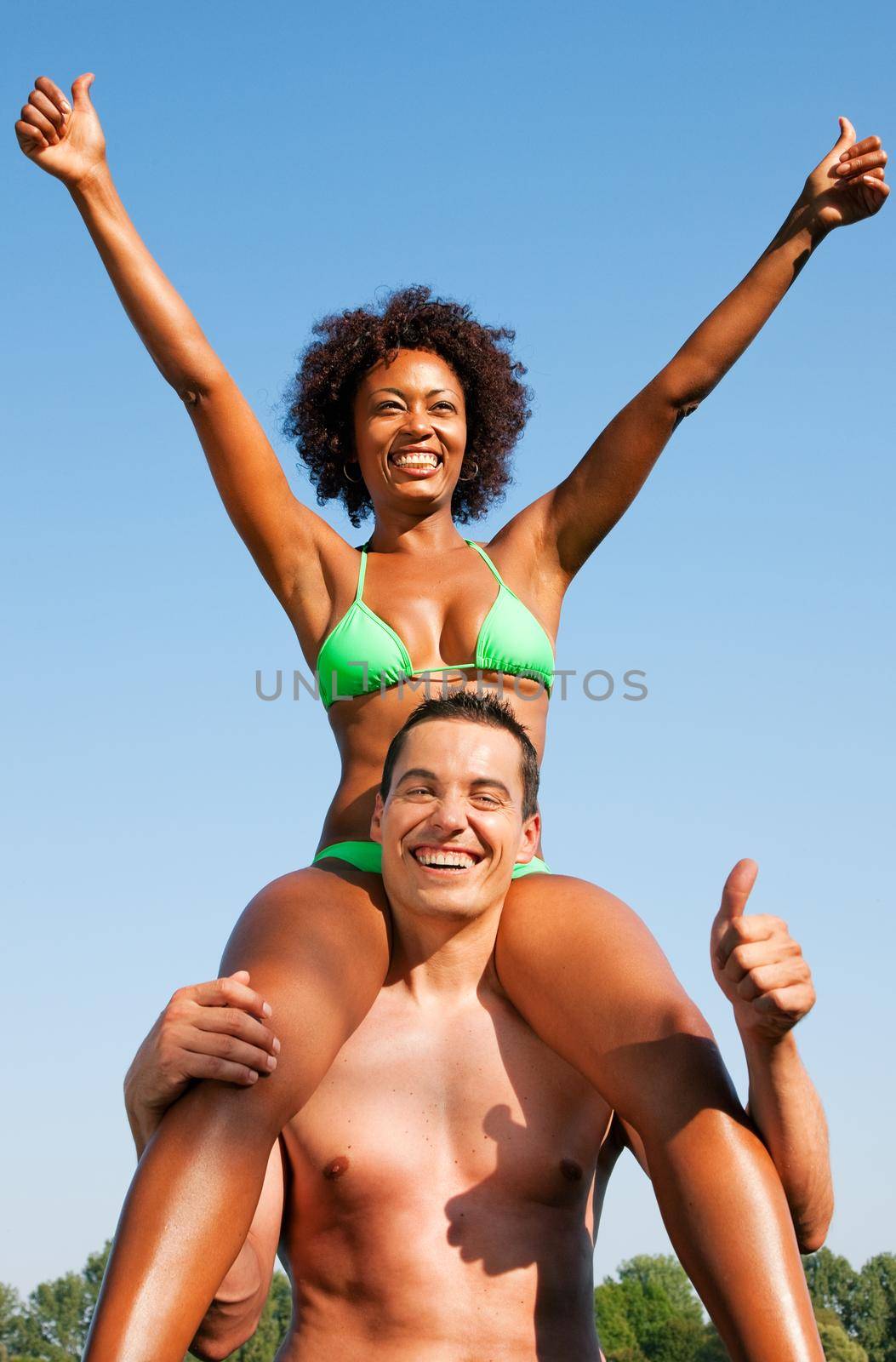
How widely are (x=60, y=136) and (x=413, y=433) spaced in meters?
1.73

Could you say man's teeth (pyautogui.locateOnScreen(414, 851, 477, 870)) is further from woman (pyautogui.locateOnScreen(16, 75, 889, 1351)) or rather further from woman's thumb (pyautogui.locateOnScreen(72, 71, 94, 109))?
woman's thumb (pyautogui.locateOnScreen(72, 71, 94, 109))

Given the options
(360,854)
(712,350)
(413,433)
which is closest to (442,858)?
(360,854)

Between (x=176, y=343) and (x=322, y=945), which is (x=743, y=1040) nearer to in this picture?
(x=322, y=945)

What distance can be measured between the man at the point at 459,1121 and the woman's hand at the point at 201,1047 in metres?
0.07

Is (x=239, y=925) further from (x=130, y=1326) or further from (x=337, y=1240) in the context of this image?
(x=130, y=1326)

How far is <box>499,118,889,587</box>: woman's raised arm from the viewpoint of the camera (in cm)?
532

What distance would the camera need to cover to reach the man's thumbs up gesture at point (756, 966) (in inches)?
145

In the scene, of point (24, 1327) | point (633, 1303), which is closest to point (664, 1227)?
point (633, 1303)

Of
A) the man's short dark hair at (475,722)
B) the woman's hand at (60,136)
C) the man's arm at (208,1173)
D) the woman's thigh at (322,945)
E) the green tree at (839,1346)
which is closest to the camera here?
the man's arm at (208,1173)

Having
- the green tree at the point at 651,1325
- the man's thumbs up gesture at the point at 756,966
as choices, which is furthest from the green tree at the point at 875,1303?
the man's thumbs up gesture at the point at 756,966

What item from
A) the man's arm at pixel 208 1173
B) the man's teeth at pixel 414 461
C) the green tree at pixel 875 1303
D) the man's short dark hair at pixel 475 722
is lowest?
the man's arm at pixel 208 1173

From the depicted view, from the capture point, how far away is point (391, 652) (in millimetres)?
5320

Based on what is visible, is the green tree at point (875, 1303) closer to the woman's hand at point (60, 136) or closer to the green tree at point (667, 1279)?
the green tree at point (667, 1279)

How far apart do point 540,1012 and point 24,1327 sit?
246 ft
